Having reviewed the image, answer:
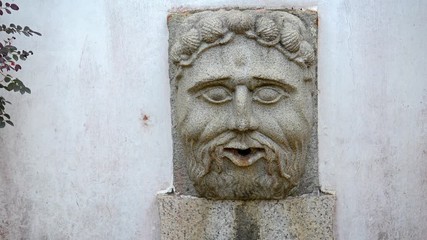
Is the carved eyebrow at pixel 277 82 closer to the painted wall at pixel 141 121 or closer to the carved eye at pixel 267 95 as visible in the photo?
the carved eye at pixel 267 95

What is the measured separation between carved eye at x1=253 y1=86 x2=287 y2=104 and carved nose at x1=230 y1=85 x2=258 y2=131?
0.20 ft

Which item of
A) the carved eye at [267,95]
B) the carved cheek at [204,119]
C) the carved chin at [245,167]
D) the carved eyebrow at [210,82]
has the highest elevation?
the carved eyebrow at [210,82]

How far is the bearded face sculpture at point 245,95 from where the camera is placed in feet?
11.4

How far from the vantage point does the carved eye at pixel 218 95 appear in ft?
11.5

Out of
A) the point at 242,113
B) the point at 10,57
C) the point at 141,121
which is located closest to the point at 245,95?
the point at 242,113

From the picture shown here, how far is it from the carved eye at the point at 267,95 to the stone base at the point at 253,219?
0.53 m

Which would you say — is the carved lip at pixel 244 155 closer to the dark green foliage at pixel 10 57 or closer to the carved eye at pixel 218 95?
the carved eye at pixel 218 95

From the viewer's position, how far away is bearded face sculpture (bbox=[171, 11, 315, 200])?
137 inches

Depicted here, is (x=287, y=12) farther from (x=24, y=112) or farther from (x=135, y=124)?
(x=24, y=112)

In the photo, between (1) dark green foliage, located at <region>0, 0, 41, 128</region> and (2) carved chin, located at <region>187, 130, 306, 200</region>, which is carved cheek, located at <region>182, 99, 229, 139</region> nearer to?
(2) carved chin, located at <region>187, 130, 306, 200</region>

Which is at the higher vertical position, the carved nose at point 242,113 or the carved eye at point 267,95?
the carved eye at point 267,95

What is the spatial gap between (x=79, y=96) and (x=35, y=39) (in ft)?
1.17

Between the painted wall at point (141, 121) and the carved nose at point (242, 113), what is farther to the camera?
the painted wall at point (141, 121)

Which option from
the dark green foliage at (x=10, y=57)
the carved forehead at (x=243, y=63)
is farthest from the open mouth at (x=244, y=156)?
the dark green foliage at (x=10, y=57)
